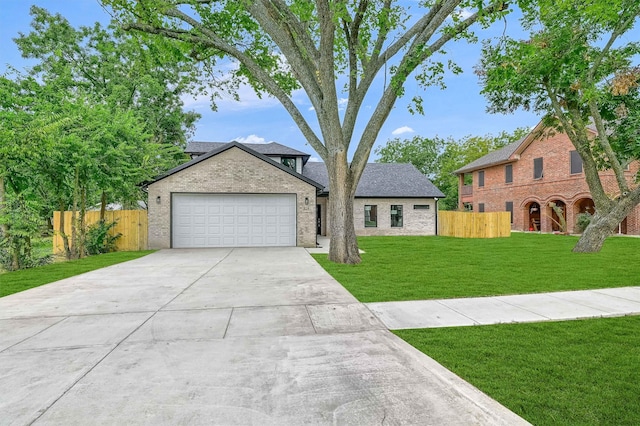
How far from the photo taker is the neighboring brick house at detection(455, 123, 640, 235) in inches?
860

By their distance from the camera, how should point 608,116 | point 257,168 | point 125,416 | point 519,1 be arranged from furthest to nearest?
point 257,168 < point 608,116 < point 519,1 < point 125,416

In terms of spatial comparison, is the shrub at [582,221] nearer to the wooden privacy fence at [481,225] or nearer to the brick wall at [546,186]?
the brick wall at [546,186]

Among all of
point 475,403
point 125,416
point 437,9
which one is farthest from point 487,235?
point 125,416

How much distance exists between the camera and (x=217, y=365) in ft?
10.9

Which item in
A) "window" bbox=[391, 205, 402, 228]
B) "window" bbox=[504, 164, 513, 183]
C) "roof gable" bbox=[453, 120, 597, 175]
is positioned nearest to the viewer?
"window" bbox=[391, 205, 402, 228]

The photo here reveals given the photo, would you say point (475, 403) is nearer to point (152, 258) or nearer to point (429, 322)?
point (429, 322)

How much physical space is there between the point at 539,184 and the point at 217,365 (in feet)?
90.9

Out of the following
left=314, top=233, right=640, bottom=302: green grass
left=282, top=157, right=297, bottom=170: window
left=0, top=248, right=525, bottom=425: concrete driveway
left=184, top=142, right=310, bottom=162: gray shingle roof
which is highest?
left=184, top=142, right=310, bottom=162: gray shingle roof

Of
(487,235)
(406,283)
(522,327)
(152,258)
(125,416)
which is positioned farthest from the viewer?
(487,235)

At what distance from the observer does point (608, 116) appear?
12930 millimetres

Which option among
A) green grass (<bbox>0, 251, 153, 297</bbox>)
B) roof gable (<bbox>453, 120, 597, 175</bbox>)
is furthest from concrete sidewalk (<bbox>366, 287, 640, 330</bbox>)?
roof gable (<bbox>453, 120, 597, 175</bbox>)

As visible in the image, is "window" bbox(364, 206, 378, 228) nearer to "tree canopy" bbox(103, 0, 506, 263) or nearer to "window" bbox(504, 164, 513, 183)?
"tree canopy" bbox(103, 0, 506, 263)

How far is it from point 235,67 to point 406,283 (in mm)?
10423

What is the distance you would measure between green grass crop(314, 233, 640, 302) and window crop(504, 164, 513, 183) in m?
16.5
